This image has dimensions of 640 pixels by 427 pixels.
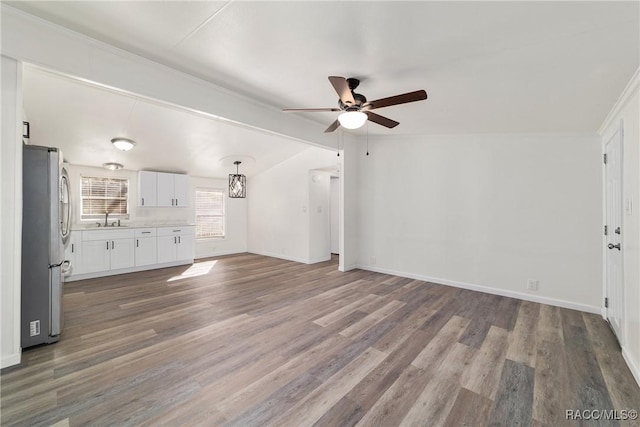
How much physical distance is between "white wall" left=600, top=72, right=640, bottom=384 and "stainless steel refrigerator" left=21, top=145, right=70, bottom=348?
198 inches

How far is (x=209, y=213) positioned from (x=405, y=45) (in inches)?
255

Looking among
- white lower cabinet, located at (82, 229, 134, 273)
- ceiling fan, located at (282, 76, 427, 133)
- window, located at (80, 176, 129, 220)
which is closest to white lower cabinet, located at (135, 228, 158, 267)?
white lower cabinet, located at (82, 229, 134, 273)

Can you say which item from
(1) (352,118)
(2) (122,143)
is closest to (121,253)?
(2) (122,143)

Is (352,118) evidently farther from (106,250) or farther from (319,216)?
(106,250)

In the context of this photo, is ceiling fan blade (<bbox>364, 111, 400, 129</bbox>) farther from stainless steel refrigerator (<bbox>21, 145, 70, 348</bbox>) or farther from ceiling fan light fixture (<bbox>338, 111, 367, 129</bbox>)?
stainless steel refrigerator (<bbox>21, 145, 70, 348</bbox>)

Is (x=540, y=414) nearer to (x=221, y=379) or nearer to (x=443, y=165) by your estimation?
(x=221, y=379)

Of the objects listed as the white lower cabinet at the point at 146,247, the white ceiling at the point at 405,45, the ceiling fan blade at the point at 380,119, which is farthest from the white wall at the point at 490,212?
the white lower cabinet at the point at 146,247

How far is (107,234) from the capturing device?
16.5 feet

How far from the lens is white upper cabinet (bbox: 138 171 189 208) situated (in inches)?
224

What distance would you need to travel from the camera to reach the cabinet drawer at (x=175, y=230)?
18.8ft

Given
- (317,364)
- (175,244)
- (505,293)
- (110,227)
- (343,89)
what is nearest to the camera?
(317,364)

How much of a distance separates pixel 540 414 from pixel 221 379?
2.20 metres

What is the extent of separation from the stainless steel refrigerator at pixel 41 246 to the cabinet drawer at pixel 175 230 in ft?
10.6

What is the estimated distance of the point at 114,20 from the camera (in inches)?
80.3
